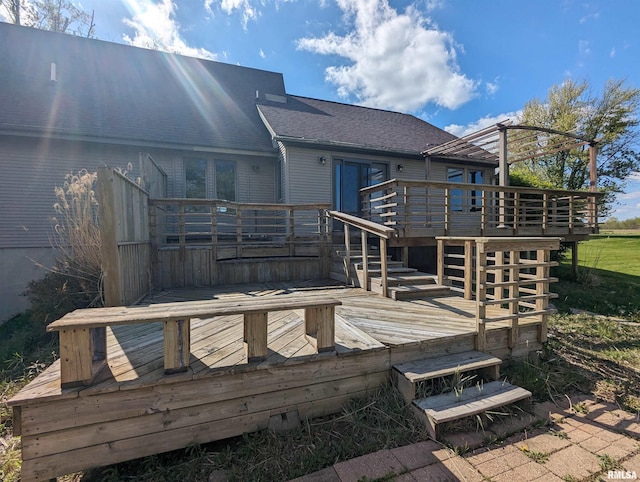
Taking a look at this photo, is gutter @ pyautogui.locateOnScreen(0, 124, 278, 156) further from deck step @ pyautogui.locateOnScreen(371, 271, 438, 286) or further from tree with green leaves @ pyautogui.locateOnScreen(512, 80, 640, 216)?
tree with green leaves @ pyautogui.locateOnScreen(512, 80, 640, 216)

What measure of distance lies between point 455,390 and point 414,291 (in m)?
2.05

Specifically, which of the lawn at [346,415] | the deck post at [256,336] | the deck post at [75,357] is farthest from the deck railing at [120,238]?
the deck post at [256,336]

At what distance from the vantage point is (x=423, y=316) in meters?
3.59

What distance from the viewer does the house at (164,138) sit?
6.89 metres

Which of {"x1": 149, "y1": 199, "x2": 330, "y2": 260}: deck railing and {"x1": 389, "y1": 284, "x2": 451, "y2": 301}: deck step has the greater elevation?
{"x1": 149, "y1": 199, "x2": 330, "y2": 260}: deck railing

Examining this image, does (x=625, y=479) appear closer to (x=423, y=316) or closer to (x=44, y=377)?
(x=423, y=316)

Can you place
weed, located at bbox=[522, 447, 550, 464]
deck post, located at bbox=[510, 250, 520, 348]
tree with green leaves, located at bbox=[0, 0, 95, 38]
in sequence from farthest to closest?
tree with green leaves, located at bbox=[0, 0, 95, 38], deck post, located at bbox=[510, 250, 520, 348], weed, located at bbox=[522, 447, 550, 464]

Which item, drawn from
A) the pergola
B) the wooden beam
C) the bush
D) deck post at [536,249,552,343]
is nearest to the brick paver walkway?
deck post at [536,249,552,343]

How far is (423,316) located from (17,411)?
363 cm

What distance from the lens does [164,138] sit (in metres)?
7.66

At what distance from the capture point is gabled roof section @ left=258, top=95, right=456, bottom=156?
827 centimetres

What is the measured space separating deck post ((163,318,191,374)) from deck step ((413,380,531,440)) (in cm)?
187

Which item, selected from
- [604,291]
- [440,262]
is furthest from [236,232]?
[604,291]

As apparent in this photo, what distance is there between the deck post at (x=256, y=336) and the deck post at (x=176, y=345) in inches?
17.6
